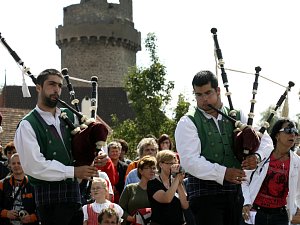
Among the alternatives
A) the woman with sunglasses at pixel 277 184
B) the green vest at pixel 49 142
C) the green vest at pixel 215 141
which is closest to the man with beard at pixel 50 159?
the green vest at pixel 49 142

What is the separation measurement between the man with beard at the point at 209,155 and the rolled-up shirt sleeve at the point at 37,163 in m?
0.98

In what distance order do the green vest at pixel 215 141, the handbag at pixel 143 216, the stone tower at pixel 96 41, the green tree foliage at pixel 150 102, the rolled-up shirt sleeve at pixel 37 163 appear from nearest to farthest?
the rolled-up shirt sleeve at pixel 37 163 < the green vest at pixel 215 141 < the handbag at pixel 143 216 < the green tree foliage at pixel 150 102 < the stone tower at pixel 96 41

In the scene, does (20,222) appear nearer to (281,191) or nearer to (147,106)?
(281,191)

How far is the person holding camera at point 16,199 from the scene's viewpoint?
8.08 m

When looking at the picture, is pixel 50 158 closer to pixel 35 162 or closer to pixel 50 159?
pixel 50 159

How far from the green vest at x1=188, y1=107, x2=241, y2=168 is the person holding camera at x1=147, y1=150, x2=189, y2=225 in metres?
1.49

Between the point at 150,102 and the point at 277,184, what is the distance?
17.1 meters

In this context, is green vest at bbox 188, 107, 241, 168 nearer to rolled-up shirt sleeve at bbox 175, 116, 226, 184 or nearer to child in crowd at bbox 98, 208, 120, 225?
rolled-up shirt sleeve at bbox 175, 116, 226, 184

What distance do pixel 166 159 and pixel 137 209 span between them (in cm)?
99

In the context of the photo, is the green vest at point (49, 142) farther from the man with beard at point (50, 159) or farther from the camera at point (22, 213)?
the camera at point (22, 213)

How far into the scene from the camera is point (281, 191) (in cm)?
703

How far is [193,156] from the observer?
5.43 m

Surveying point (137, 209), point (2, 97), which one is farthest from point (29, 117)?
point (2, 97)

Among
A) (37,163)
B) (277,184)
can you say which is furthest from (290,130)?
(37,163)
